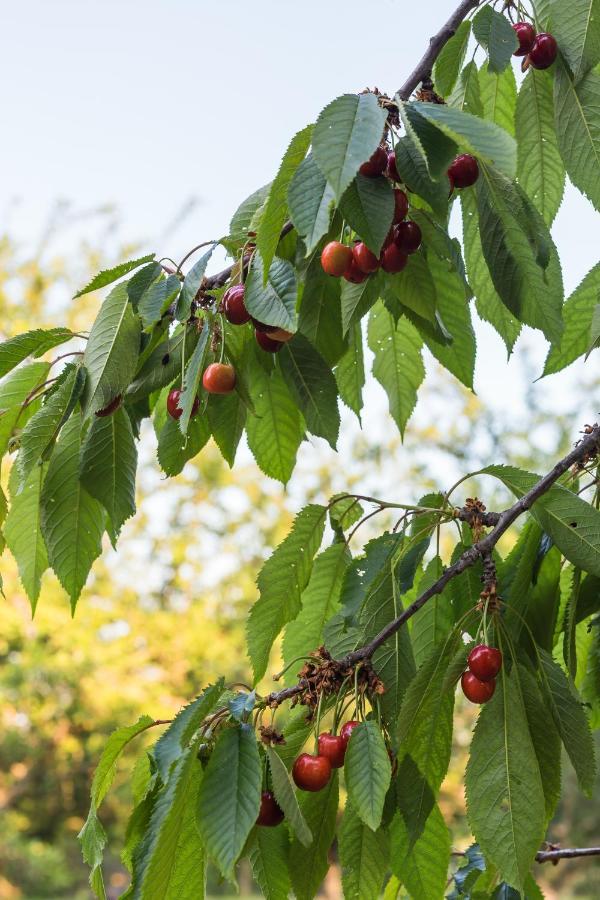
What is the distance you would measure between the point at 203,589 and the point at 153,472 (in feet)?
4.03

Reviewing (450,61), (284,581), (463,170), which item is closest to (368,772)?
(284,581)

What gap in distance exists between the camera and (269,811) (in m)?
0.76

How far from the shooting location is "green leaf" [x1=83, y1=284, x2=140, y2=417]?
87cm

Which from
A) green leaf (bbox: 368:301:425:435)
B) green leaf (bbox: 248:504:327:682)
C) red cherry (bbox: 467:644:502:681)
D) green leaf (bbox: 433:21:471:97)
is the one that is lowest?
red cherry (bbox: 467:644:502:681)

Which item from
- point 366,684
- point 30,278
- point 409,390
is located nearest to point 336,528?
point 409,390

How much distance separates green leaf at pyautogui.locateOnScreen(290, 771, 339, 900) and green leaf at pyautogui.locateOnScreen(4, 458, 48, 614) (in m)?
0.36

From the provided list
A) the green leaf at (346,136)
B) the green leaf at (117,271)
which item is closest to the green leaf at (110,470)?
the green leaf at (117,271)

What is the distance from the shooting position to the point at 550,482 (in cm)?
87

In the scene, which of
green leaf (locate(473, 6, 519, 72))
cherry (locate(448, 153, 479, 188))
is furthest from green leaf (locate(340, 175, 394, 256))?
green leaf (locate(473, 6, 519, 72))

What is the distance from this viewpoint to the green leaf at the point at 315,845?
78 centimetres

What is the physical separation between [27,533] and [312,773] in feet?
1.32

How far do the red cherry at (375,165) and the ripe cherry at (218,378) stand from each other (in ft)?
0.73

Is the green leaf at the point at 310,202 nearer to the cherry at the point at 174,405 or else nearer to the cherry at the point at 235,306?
the cherry at the point at 235,306

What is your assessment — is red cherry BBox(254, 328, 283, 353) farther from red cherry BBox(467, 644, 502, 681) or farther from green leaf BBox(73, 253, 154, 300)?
red cherry BBox(467, 644, 502, 681)
